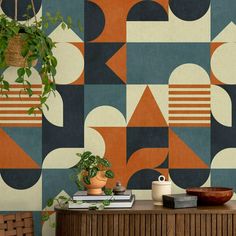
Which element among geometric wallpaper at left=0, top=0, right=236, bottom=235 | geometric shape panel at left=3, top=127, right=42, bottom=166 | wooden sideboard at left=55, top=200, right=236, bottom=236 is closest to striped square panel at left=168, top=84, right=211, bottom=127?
geometric wallpaper at left=0, top=0, right=236, bottom=235

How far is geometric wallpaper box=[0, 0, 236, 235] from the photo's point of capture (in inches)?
123

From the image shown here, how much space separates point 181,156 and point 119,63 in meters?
0.63

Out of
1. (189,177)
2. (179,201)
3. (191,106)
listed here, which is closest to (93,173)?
Answer: (179,201)

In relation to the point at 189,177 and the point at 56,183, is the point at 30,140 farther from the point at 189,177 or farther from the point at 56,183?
the point at 189,177

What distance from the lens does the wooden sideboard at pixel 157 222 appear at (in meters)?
2.68

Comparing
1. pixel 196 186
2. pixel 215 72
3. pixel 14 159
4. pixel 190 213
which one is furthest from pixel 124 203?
pixel 215 72

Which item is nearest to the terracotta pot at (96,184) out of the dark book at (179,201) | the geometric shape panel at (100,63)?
the dark book at (179,201)

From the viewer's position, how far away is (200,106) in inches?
123

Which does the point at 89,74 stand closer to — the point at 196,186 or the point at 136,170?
the point at 136,170

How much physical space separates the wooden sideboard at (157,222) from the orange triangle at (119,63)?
824 mm

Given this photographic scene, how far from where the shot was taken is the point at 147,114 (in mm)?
3137

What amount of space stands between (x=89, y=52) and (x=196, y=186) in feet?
3.19

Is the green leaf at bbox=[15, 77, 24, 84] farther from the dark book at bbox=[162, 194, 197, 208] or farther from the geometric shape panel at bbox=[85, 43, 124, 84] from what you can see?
the dark book at bbox=[162, 194, 197, 208]

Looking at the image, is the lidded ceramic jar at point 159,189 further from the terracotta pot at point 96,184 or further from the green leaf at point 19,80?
the green leaf at point 19,80
